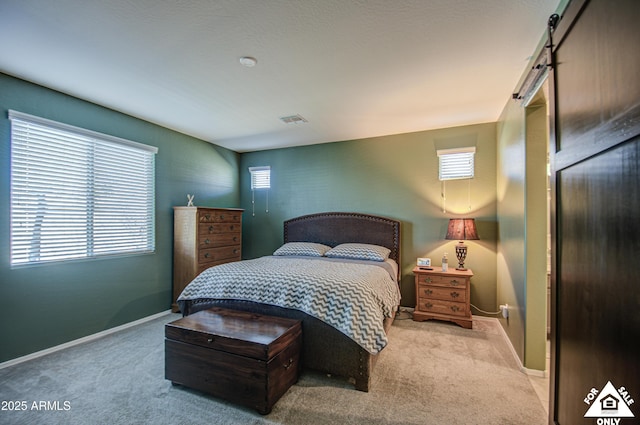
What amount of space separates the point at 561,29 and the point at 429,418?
216 cm

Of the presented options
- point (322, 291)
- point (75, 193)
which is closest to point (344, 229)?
point (322, 291)

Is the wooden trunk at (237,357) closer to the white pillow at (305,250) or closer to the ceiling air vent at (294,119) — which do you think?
the white pillow at (305,250)

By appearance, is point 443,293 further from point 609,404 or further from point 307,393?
point 609,404

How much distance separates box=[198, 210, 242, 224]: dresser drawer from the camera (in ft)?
12.4

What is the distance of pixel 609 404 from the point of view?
0.85 meters

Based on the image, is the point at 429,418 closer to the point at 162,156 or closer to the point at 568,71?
the point at 568,71

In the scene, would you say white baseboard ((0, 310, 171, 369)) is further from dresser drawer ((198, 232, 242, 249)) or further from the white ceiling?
the white ceiling

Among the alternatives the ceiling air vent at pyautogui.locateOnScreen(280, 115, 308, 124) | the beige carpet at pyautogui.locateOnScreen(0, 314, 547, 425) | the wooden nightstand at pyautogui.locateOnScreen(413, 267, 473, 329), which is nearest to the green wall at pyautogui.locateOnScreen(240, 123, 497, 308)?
the wooden nightstand at pyautogui.locateOnScreen(413, 267, 473, 329)

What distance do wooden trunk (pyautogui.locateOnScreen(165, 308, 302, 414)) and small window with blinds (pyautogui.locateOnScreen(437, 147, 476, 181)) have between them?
290 centimetres

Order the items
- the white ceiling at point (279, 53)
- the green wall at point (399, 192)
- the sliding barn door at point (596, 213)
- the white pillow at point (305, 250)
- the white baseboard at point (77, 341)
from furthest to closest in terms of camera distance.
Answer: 1. the white pillow at point (305, 250)
2. the green wall at point (399, 192)
3. the white baseboard at point (77, 341)
4. the white ceiling at point (279, 53)
5. the sliding barn door at point (596, 213)

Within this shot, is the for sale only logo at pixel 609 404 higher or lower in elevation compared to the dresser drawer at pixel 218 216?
lower

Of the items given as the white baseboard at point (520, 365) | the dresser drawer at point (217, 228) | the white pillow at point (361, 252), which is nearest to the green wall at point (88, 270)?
the dresser drawer at point (217, 228)

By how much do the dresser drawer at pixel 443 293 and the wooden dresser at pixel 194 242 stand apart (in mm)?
2812

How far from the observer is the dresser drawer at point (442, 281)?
10.6 ft
